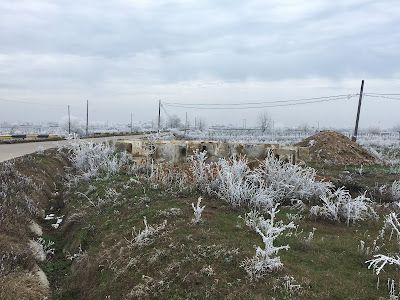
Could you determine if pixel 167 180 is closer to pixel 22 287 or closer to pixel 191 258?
pixel 191 258

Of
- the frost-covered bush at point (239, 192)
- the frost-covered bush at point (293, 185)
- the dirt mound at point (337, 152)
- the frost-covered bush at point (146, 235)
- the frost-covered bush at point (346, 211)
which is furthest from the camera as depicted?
the dirt mound at point (337, 152)

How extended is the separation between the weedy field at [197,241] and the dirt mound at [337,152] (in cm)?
992

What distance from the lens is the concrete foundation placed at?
11031 millimetres

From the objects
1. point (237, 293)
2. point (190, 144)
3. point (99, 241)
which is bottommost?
point (99, 241)

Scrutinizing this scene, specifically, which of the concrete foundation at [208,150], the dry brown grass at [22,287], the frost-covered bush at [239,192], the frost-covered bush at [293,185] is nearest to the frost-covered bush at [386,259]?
the frost-covered bush at [293,185]

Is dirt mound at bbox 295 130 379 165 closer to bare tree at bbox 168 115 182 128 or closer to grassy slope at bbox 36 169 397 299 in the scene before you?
grassy slope at bbox 36 169 397 299

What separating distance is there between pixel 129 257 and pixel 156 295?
1147 mm

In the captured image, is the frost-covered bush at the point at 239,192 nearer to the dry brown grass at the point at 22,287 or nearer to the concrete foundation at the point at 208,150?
the concrete foundation at the point at 208,150

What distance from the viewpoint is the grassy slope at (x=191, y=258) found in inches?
144

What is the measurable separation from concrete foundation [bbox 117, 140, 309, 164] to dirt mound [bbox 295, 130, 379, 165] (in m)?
7.91

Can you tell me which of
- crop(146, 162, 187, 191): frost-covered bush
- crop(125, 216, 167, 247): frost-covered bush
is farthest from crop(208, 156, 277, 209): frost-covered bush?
crop(125, 216, 167, 247): frost-covered bush

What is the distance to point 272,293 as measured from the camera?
11.4ft

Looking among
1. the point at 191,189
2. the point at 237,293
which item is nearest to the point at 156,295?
the point at 237,293

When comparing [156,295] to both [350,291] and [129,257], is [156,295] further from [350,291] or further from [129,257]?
[350,291]
